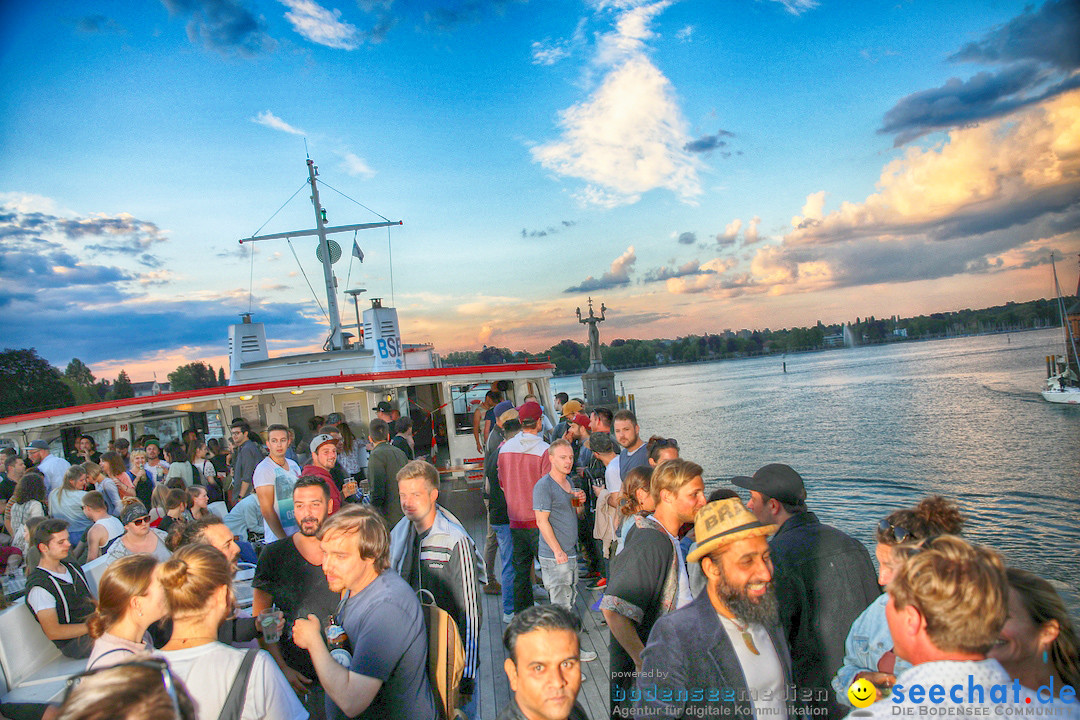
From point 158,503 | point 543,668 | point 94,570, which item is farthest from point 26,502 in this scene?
point 543,668

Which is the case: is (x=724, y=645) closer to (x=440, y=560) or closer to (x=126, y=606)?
(x=440, y=560)

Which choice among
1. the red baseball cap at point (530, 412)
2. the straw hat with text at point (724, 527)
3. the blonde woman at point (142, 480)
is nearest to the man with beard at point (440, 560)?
the straw hat with text at point (724, 527)

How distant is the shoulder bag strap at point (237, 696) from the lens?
1.84 m

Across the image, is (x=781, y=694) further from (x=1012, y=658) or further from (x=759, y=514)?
(x=759, y=514)

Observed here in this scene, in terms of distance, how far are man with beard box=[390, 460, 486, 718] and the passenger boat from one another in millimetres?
7677

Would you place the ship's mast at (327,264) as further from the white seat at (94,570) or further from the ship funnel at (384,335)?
the white seat at (94,570)

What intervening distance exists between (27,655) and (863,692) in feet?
13.3

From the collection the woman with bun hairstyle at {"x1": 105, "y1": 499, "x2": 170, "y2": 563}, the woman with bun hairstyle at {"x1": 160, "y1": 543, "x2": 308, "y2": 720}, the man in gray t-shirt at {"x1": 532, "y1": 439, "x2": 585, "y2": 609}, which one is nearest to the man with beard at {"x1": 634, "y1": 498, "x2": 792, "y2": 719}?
the woman with bun hairstyle at {"x1": 160, "y1": 543, "x2": 308, "y2": 720}

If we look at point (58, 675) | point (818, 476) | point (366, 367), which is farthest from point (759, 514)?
point (818, 476)

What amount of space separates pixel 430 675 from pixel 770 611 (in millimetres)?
1420

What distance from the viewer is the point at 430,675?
249cm

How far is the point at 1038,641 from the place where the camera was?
1709 mm

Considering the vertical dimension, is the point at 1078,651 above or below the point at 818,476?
above

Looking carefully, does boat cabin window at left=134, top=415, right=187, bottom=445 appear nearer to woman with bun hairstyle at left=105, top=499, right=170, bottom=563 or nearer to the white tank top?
the white tank top
